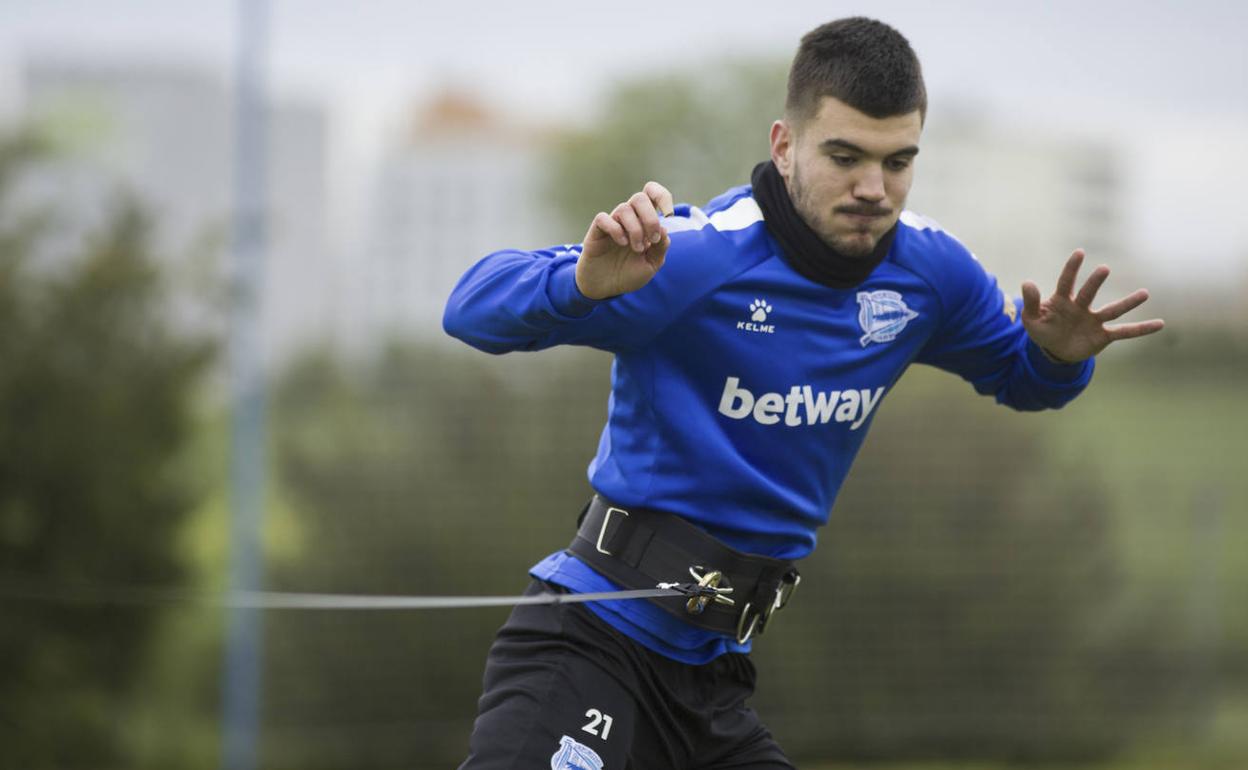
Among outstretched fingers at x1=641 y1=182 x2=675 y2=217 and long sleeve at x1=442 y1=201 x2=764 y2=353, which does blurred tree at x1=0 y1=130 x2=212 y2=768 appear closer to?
long sleeve at x1=442 y1=201 x2=764 y2=353

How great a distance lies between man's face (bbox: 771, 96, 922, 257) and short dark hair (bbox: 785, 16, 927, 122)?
0.08 ft

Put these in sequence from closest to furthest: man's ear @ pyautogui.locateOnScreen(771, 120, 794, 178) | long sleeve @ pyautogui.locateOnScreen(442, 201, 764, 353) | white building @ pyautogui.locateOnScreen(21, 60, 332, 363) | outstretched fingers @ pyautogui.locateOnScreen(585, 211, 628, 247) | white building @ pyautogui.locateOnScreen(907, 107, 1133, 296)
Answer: outstretched fingers @ pyautogui.locateOnScreen(585, 211, 628, 247) → long sleeve @ pyautogui.locateOnScreen(442, 201, 764, 353) → man's ear @ pyautogui.locateOnScreen(771, 120, 794, 178) → white building @ pyautogui.locateOnScreen(21, 60, 332, 363) → white building @ pyautogui.locateOnScreen(907, 107, 1133, 296)

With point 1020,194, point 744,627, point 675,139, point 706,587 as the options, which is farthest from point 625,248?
point 675,139

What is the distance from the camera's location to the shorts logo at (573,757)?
269 cm

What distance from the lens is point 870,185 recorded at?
280 centimetres

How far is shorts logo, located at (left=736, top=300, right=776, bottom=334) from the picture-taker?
2863mm

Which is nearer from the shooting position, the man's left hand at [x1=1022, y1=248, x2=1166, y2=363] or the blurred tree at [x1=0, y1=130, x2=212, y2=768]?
the man's left hand at [x1=1022, y1=248, x2=1166, y2=363]

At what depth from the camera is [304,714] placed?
24.2ft

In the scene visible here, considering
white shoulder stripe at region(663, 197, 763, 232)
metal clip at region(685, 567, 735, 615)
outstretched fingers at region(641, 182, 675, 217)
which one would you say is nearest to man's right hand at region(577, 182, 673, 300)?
outstretched fingers at region(641, 182, 675, 217)

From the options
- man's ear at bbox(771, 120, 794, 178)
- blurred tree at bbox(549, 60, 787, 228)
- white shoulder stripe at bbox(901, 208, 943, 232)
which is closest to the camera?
man's ear at bbox(771, 120, 794, 178)

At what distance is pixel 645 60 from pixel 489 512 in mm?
2921

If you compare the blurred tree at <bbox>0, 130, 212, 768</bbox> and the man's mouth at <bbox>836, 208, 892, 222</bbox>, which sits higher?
the man's mouth at <bbox>836, 208, 892, 222</bbox>

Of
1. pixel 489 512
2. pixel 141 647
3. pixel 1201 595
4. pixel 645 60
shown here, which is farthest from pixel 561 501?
pixel 1201 595

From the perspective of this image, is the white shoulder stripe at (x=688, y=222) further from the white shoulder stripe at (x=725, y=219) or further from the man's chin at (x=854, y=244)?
the man's chin at (x=854, y=244)
